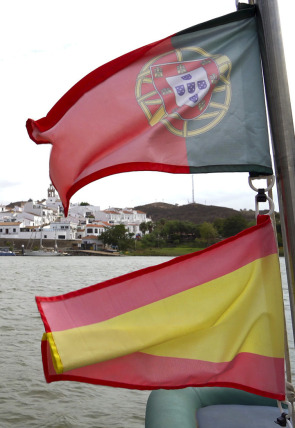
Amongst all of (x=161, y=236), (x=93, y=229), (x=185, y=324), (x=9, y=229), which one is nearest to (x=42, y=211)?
(x=9, y=229)

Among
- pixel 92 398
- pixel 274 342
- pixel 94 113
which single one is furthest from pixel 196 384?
pixel 92 398

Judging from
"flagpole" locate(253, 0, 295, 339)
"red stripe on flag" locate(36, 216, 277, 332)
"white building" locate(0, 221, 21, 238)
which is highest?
"white building" locate(0, 221, 21, 238)

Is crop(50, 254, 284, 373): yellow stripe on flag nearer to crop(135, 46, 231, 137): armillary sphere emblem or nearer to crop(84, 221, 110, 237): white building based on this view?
crop(135, 46, 231, 137): armillary sphere emblem

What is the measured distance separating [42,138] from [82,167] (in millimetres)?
247

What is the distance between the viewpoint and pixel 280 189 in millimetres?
1986

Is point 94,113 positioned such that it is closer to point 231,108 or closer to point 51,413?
point 231,108

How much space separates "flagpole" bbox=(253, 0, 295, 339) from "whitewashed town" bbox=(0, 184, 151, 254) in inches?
3163

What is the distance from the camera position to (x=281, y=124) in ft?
6.52

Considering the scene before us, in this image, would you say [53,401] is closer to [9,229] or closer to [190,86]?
[190,86]

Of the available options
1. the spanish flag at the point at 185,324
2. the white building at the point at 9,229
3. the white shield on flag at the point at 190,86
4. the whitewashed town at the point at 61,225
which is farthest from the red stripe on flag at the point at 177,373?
the white building at the point at 9,229

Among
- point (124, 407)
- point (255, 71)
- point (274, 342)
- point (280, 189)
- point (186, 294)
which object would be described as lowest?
point (124, 407)

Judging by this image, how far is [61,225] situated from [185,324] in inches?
3384

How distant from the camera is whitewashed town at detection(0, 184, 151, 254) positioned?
8419cm

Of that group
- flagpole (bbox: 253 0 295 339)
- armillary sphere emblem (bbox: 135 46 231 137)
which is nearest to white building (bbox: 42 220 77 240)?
armillary sphere emblem (bbox: 135 46 231 137)
